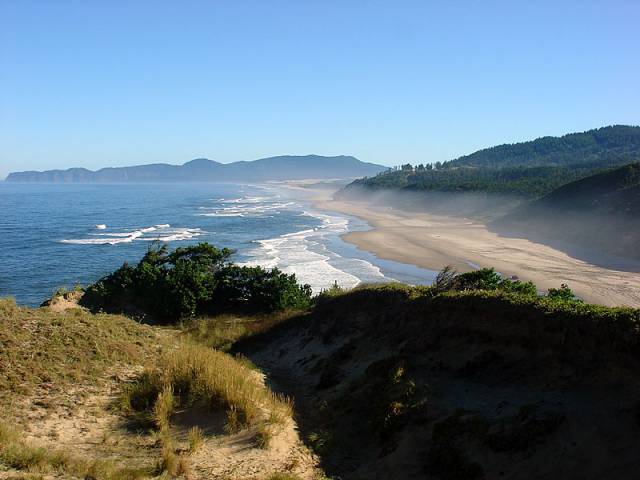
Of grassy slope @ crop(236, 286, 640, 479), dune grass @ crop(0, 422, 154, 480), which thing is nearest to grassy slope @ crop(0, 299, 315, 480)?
dune grass @ crop(0, 422, 154, 480)

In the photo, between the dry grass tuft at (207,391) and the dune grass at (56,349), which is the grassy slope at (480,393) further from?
the dune grass at (56,349)

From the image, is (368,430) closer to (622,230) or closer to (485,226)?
(622,230)

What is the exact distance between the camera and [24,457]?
29.4 feet

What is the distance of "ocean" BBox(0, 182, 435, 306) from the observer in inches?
1753

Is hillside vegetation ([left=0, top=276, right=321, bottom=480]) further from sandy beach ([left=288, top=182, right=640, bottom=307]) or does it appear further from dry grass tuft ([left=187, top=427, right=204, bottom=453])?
sandy beach ([left=288, top=182, right=640, bottom=307])

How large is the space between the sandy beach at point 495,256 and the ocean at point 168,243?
12.8ft

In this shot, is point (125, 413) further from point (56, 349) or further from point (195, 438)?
point (56, 349)

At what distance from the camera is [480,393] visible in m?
11.8

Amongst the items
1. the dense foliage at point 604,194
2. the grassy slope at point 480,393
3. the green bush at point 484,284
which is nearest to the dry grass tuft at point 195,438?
the grassy slope at point 480,393

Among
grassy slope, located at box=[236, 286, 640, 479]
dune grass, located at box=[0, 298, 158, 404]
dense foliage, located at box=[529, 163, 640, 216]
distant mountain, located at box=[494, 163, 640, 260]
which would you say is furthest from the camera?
dense foliage, located at box=[529, 163, 640, 216]

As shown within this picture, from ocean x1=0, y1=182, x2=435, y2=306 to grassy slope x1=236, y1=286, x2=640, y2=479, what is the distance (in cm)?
2397

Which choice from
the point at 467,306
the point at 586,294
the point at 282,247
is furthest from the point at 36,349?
the point at 282,247

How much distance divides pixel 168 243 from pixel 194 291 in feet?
121

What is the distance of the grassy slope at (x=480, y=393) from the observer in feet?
30.5
